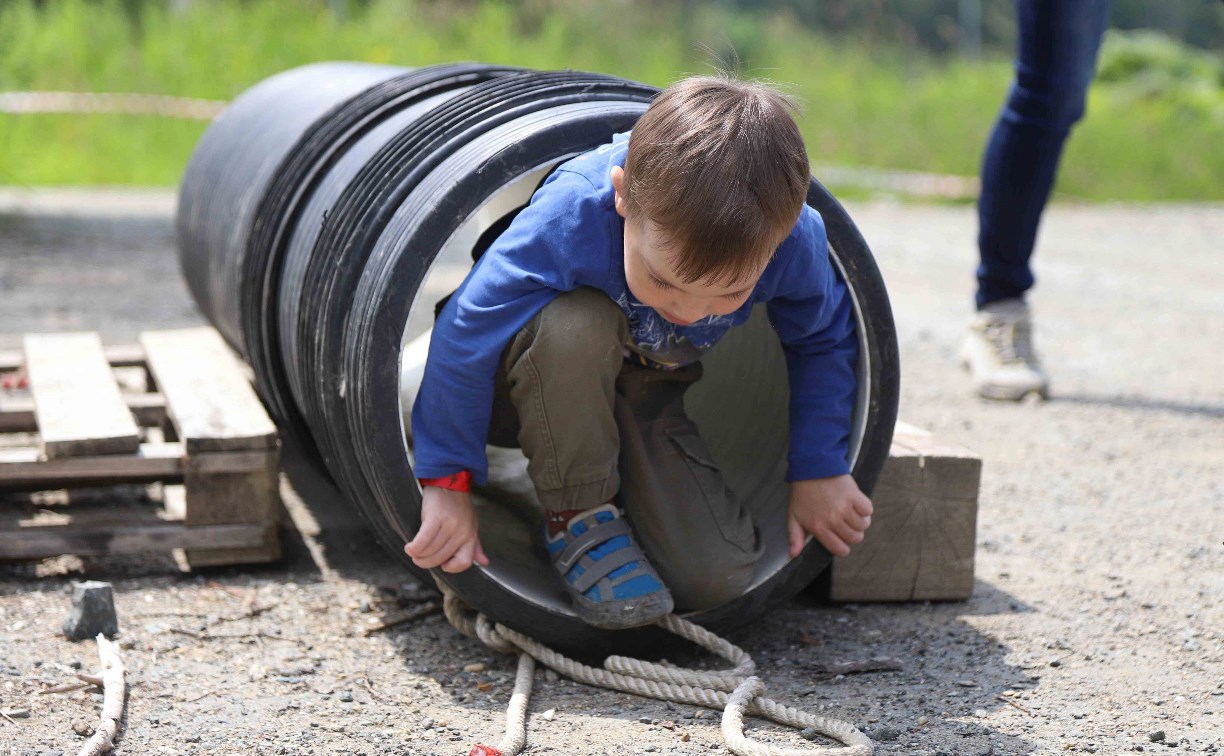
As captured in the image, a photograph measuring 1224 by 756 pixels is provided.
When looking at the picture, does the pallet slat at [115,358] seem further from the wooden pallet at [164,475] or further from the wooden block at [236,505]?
the wooden block at [236,505]

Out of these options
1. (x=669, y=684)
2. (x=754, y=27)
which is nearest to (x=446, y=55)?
(x=754, y=27)

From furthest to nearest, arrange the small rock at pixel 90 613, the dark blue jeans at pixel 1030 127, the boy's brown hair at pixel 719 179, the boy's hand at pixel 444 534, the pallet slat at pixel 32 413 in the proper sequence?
Answer: the dark blue jeans at pixel 1030 127
the pallet slat at pixel 32 413
the small rock at pixel 90 613
the boy's hand at pixel 444 534
the boy's brown hair at pixel 719 179

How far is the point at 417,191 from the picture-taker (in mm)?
2305

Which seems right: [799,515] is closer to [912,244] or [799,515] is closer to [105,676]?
[105,676]

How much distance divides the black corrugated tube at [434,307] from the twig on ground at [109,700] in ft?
1.57

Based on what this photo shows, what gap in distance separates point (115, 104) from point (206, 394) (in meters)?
8.98

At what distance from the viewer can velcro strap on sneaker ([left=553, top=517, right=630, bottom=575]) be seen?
2273 millimetres

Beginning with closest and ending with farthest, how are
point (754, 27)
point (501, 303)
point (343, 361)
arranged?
1. point (501, 303)
2. point (343, 361)
3. point (754, 27)

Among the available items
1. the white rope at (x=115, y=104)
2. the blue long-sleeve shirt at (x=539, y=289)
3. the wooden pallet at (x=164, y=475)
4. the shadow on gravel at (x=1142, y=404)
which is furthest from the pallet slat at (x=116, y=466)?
the white rope at (x=115, y=104)

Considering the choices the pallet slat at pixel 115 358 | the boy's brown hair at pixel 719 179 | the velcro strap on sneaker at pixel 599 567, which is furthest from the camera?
the pallet slat at pixel 115 358

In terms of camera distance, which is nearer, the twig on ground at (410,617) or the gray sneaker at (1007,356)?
the twig on ground at (410,617)

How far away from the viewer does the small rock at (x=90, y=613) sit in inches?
93.0

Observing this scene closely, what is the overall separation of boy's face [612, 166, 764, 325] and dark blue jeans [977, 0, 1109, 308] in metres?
2.08

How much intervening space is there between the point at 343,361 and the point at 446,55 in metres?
10.7
